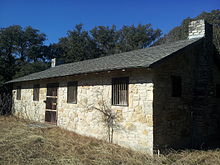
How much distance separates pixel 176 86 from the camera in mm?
7059

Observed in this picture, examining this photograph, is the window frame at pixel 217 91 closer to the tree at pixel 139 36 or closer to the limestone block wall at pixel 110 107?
the limestone block wall at pixel 110 107

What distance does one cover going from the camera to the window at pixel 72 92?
9310 millimetres

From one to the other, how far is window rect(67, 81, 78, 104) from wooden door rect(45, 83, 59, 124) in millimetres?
1222

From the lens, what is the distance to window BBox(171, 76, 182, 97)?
272 inches

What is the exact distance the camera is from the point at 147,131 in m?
5.98

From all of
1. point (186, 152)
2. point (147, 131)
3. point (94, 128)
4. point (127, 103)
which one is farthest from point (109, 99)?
point (186, 152)

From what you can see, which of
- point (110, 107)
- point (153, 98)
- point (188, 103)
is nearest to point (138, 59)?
point (153, 98)

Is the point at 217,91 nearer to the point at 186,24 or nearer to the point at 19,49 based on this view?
the point at 186,24

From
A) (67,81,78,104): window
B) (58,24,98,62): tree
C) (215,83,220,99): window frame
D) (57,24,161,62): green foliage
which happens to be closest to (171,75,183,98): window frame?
(215,83,220,99): window frame

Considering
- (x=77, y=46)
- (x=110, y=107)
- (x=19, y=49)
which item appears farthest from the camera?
(x=77, y=46)

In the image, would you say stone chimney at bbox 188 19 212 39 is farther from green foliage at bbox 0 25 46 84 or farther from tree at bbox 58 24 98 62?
tree at bbox 58 24 98 62

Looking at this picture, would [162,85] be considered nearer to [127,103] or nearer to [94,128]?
[127,103]

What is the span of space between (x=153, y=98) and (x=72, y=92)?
4.91 m

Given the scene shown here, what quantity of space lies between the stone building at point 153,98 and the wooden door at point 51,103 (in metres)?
0.32
